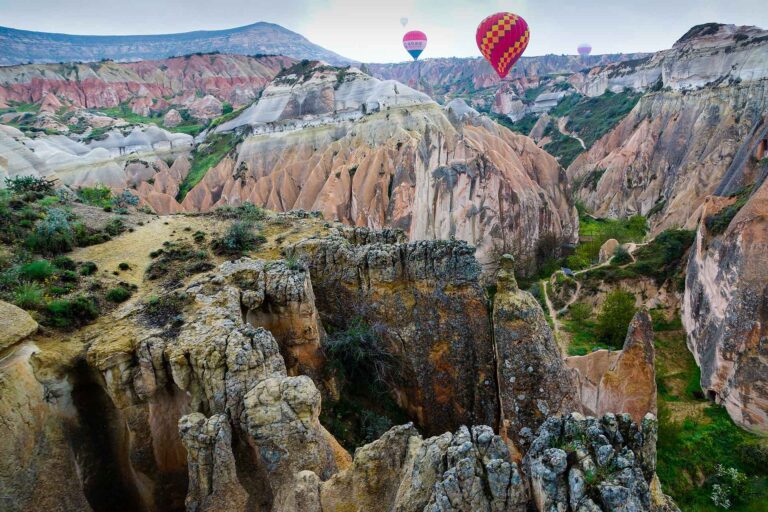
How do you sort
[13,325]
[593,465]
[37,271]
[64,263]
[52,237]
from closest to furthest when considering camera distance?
[593,465]
[13,325]
[37,271]
[64,263]
[52,237]

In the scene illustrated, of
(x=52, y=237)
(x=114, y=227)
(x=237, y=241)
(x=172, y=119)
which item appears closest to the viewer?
(x=52, y=237)

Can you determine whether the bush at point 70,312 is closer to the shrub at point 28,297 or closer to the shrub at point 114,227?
the shrub at point 28,297

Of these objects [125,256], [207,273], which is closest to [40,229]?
[125,256]

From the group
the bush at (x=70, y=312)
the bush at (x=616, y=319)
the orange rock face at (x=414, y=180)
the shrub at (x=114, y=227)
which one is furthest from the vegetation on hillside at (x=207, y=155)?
the bush at (x=616, y=319)

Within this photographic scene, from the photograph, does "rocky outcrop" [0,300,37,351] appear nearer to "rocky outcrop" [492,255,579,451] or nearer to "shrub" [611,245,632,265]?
"rocky outcrop" [492,255,579,451]

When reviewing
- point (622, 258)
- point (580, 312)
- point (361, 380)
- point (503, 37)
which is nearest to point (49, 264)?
point (361, 380)

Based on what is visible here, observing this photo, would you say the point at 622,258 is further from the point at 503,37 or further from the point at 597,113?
the point at 597,113
